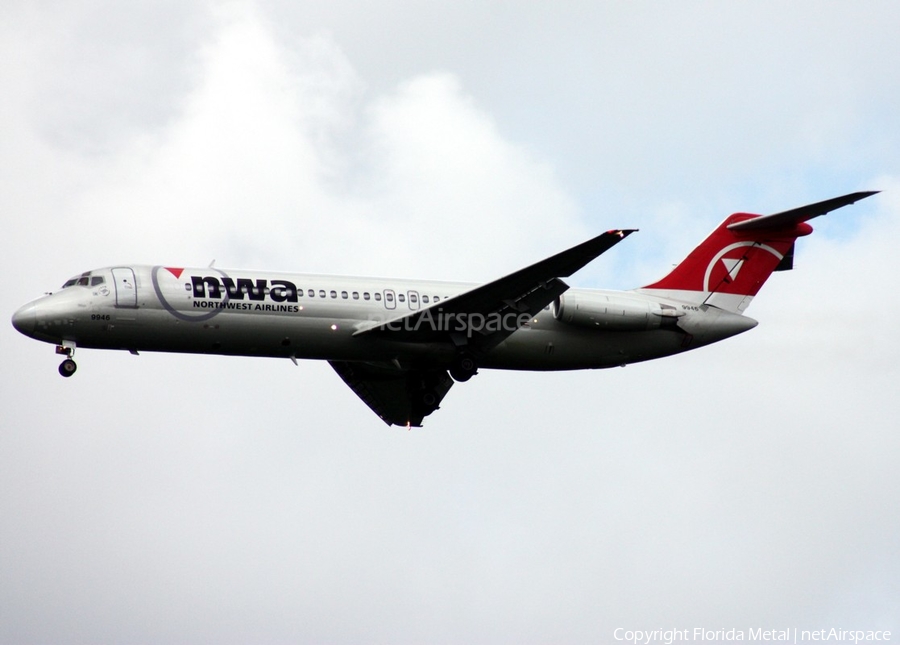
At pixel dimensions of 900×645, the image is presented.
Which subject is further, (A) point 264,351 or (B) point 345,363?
(B) point 345,363

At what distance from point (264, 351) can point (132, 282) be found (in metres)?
3.48

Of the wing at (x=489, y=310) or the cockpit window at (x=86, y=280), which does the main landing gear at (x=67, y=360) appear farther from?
the wing at (x=489, y=310)

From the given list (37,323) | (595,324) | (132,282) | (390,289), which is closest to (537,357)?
(595,324)

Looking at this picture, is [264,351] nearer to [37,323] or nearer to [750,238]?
[37,323]

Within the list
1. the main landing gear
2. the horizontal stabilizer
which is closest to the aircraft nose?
the main landing gear

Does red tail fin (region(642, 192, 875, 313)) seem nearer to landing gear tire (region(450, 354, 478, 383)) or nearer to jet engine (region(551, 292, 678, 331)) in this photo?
jet engine (region(551, 292, 678, 331))

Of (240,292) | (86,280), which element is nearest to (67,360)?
(86,280)

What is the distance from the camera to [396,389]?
121 ft

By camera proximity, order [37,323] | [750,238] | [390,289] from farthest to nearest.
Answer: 1. [750,238]
2. [390,289]
3. [37,323]

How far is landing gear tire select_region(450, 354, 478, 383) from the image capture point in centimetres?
3266

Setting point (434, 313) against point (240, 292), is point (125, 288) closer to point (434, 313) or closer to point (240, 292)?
point (240, 292)

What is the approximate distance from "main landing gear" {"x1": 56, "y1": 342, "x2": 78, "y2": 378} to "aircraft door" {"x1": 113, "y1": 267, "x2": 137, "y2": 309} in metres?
1.54

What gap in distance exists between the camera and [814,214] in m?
33.1

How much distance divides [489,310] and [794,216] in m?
8.71
